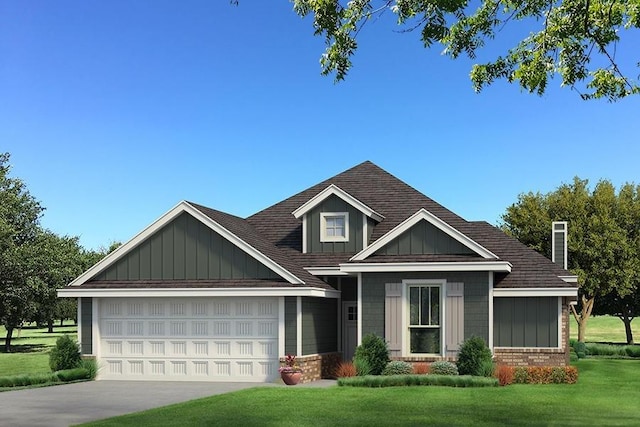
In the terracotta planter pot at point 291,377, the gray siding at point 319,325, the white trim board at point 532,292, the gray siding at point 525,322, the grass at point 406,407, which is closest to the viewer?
the grass at point 406,407

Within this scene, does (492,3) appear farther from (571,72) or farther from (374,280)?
(374,280)

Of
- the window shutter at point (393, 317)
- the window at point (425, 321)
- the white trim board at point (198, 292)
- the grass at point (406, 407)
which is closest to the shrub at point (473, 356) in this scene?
the window at point (425, 321)

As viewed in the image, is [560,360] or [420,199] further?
[420,199]

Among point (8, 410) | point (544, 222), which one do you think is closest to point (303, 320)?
point (8, 410)

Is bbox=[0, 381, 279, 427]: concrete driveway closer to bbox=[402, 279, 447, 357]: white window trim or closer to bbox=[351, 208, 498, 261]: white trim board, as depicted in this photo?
bbox=[402, 279, 447, 357]: white window trim

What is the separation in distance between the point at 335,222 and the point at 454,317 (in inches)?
231

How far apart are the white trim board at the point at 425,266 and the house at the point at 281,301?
0.10 feet

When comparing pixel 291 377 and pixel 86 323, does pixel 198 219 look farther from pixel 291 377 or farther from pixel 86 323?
pixel 291 377

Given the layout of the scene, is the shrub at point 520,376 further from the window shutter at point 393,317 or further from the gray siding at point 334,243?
the gray siding at point 334,243

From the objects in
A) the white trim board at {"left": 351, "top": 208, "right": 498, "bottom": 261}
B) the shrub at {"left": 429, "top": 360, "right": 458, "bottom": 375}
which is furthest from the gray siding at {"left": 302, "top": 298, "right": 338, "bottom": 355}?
the shrub at {"left": 429, "top": 360, "right": 458, "bottom": 375}

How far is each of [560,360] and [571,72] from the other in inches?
530

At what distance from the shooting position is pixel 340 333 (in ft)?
96.4

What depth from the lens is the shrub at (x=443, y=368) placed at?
81.3 ft

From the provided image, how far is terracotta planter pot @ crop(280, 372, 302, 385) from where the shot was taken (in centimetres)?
2456
